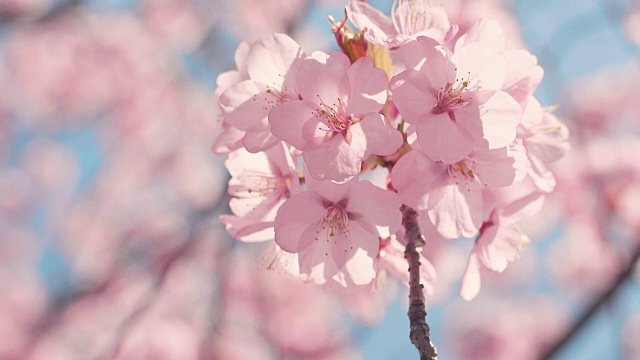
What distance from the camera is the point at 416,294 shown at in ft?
3.34

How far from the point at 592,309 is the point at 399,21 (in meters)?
1.25

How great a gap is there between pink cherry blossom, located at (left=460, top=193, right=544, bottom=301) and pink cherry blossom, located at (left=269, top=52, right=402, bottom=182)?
1.19 ft

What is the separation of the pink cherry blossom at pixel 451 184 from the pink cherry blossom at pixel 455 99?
0.07m

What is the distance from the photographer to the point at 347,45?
115cm

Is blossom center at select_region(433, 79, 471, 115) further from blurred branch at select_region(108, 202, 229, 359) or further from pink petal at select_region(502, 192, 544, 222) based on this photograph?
blurred branch at select_region(108, 202, 229, 359)

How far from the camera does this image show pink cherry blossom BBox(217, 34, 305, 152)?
3.52ft

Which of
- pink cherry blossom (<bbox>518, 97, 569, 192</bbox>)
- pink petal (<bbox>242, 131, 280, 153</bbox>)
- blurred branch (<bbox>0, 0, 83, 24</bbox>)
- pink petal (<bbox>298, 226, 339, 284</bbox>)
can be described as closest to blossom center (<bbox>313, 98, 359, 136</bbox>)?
pink petal (<bbox>242, 131, 280, 153</bbox>)

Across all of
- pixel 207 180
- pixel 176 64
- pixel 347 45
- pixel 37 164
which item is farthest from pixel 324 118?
pixel 37 164

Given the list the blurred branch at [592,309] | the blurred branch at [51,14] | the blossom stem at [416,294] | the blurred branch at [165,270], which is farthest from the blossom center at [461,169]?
the blurred branch at [51,14]

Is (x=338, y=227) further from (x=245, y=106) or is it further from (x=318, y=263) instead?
(x=245, y=106)

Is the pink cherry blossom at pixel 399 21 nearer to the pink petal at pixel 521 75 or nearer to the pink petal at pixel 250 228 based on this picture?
the pink petal at pixel 521 75

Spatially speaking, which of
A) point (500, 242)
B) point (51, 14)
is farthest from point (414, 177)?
point (51, 14)

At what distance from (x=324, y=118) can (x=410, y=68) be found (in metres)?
0.16

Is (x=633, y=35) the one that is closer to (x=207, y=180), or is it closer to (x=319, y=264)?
(x=207, y=180)
